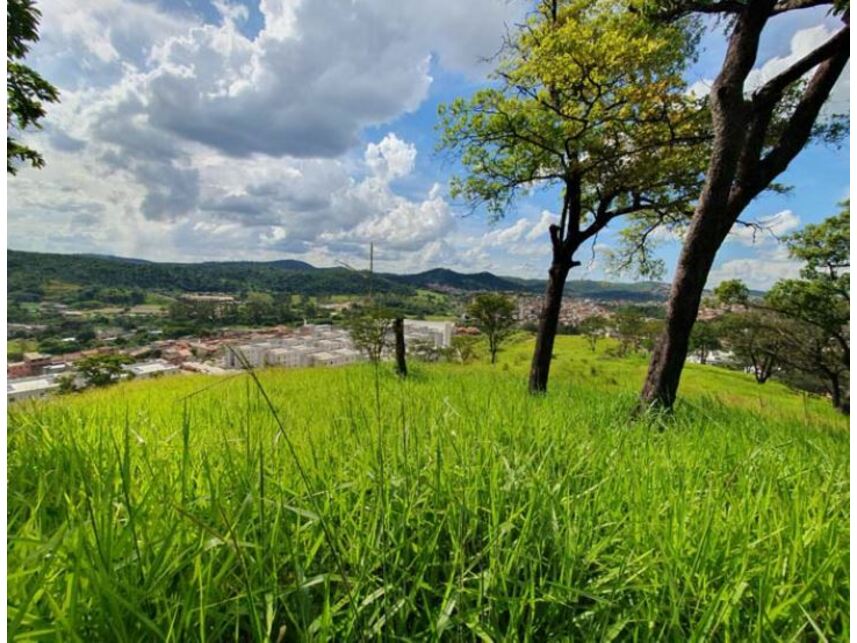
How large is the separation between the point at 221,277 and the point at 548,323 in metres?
6.67

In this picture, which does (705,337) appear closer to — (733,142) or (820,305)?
(820,305)

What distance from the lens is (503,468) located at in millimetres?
1987

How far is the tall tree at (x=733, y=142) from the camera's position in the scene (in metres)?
4.54

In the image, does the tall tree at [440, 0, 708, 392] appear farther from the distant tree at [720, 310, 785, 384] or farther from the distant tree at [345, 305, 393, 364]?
the distant tree at [720, 310, 785, 384]

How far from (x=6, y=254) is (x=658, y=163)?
8.77 metres

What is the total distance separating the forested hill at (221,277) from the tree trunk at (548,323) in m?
0.94

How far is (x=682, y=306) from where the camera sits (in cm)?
480

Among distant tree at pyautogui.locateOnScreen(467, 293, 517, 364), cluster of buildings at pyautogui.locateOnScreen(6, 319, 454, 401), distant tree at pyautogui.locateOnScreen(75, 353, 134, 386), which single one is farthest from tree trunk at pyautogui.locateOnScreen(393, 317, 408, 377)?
distant tree at pyautogui.locateOnScreen(467, 293, 517, 364)

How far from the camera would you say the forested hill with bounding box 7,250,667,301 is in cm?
190

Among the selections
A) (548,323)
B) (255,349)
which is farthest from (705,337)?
(255,349)

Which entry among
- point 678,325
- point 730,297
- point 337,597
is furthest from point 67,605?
point 730,297

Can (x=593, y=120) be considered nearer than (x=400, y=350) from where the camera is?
Yes

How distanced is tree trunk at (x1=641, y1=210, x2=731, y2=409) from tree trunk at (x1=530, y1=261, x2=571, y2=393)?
131 inches

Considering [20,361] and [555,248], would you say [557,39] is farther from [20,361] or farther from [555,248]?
[20,361]
